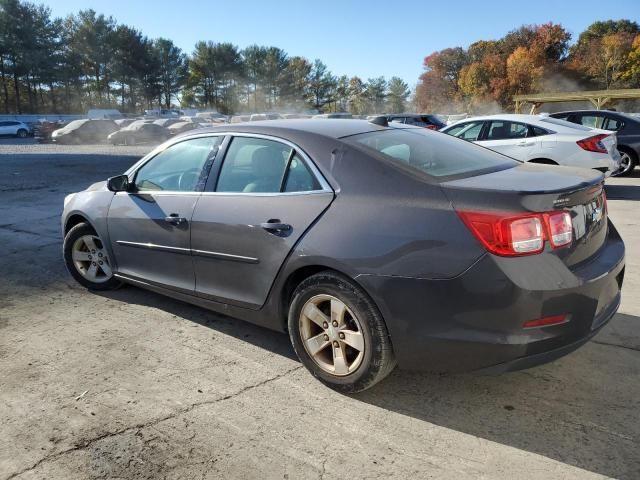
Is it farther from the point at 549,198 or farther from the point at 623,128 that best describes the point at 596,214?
the point at 623,128

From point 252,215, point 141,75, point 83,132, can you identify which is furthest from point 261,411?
point 141,75

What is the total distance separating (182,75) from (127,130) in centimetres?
4892

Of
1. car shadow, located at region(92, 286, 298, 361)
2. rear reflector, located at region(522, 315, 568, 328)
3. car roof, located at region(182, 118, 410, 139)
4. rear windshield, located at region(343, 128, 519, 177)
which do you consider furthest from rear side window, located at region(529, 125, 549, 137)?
rear reflector, located at region(522, 315, 568, 328)

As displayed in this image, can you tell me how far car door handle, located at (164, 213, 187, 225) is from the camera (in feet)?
11.6

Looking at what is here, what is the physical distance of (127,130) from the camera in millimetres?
28766

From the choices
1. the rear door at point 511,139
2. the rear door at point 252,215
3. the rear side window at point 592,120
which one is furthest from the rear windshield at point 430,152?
the rear side window at point 592,120

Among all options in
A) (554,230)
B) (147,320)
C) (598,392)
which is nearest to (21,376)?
(147,320)

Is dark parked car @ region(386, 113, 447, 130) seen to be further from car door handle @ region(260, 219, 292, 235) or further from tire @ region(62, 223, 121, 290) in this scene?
car door handle @ region(260, 219, 292, 235)

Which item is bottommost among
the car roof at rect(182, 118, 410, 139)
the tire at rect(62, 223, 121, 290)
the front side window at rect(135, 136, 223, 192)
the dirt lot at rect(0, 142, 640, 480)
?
the dirt lot at rect(0, 142, 640, 480)

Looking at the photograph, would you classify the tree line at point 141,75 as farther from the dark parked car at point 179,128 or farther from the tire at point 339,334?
the tire at point 339,334

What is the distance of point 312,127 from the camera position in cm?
332

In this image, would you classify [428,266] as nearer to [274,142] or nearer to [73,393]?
[274,142]

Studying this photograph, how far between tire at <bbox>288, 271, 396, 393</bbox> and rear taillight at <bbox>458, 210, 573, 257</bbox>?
2.18 ft

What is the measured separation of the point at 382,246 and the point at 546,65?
234 feet
